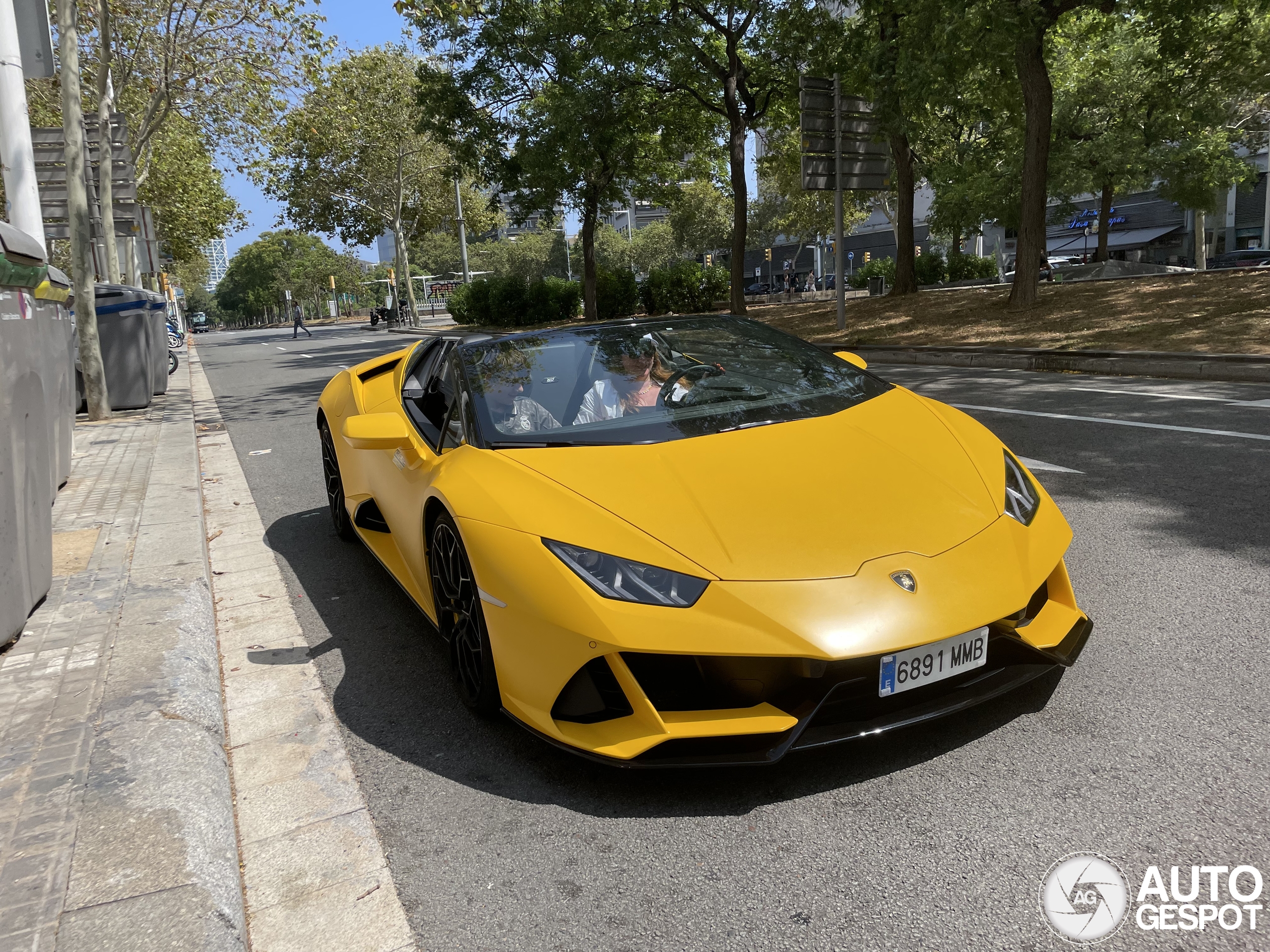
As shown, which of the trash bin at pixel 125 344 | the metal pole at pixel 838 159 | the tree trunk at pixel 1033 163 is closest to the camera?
the trash bin at pixel 125 344

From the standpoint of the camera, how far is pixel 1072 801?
2.34 m

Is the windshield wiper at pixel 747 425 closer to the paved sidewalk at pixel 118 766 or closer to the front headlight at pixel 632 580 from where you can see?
the front headlight at pixel 632 580

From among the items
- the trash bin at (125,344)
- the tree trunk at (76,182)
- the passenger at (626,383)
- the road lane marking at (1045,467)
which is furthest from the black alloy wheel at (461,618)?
the trash bin at (125,344)

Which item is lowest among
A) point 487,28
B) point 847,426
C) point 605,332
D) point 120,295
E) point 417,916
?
point 417,916

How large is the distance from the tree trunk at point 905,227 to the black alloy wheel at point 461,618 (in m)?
19.0

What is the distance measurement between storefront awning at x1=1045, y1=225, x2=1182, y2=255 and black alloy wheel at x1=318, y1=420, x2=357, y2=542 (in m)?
52.7

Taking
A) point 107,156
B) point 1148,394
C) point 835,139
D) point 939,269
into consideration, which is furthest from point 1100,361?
point 939,269

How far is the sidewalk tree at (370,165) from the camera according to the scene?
38906 mm

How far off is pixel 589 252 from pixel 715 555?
2678 centimetres

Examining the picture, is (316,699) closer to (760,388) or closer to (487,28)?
(760,388)

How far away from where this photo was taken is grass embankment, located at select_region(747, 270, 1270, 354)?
38.5 feet

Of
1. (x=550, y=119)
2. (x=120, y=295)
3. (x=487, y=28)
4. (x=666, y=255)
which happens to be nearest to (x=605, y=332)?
(x=120, y=295)

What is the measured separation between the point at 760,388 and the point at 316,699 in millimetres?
1949

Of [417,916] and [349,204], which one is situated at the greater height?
[349,204]
